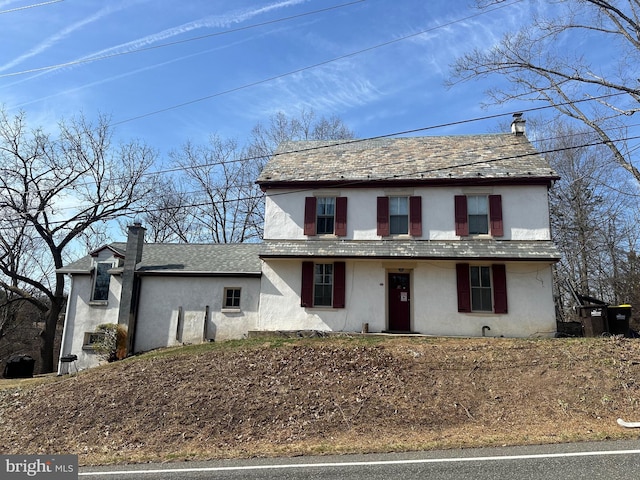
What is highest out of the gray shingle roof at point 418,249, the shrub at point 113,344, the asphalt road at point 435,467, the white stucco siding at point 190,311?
the gray shingle roof at point 418,249

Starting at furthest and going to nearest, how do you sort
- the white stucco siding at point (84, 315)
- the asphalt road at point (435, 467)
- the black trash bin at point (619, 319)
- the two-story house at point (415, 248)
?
the white stucco siding at point (84, 315) < the two-story house at point (415, 248) < the black trash bin at point (619, 319) < the asphalt road at point (435, 467)

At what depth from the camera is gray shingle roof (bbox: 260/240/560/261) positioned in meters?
14.6

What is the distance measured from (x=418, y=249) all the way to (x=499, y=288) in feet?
10.3

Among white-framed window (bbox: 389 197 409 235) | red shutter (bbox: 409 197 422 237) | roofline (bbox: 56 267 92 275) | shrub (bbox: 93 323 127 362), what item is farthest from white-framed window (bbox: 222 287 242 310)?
red shutter (bbox: 409 197 422 237)

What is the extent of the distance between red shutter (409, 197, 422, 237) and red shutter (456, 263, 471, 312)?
1929 millimetres

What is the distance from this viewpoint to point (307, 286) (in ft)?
52.2

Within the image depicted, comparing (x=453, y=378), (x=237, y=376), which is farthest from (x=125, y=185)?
(x=453, y=378)

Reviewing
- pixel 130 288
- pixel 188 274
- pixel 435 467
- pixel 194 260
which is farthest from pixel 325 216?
pixel 435 467

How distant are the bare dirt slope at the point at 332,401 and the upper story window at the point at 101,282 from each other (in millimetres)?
4988

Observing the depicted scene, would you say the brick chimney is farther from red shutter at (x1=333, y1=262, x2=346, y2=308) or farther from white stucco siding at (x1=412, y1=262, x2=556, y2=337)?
white stucco siding at (x1=412, y1=262, x2=556, y2=337)

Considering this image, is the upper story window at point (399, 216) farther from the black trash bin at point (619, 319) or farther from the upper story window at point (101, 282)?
the upper story window at point (101, 282)

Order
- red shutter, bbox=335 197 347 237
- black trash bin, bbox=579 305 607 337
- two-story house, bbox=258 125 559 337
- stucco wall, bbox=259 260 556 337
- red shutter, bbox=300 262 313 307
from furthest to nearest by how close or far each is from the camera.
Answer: red shutter, bbox=335 197 347 237 → red shutter, bbox=300 262 313 307 → two-story house, bbox=258 125 559 337 → stucco wall, bbox=259 260 556 337 → black trash bin, bbox=579 305 607 337

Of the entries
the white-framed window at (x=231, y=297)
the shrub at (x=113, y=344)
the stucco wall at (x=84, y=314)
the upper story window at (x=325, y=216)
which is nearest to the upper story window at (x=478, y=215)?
the upper story window at (x=325, y=216)

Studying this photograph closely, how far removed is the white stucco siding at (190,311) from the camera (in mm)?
16922
